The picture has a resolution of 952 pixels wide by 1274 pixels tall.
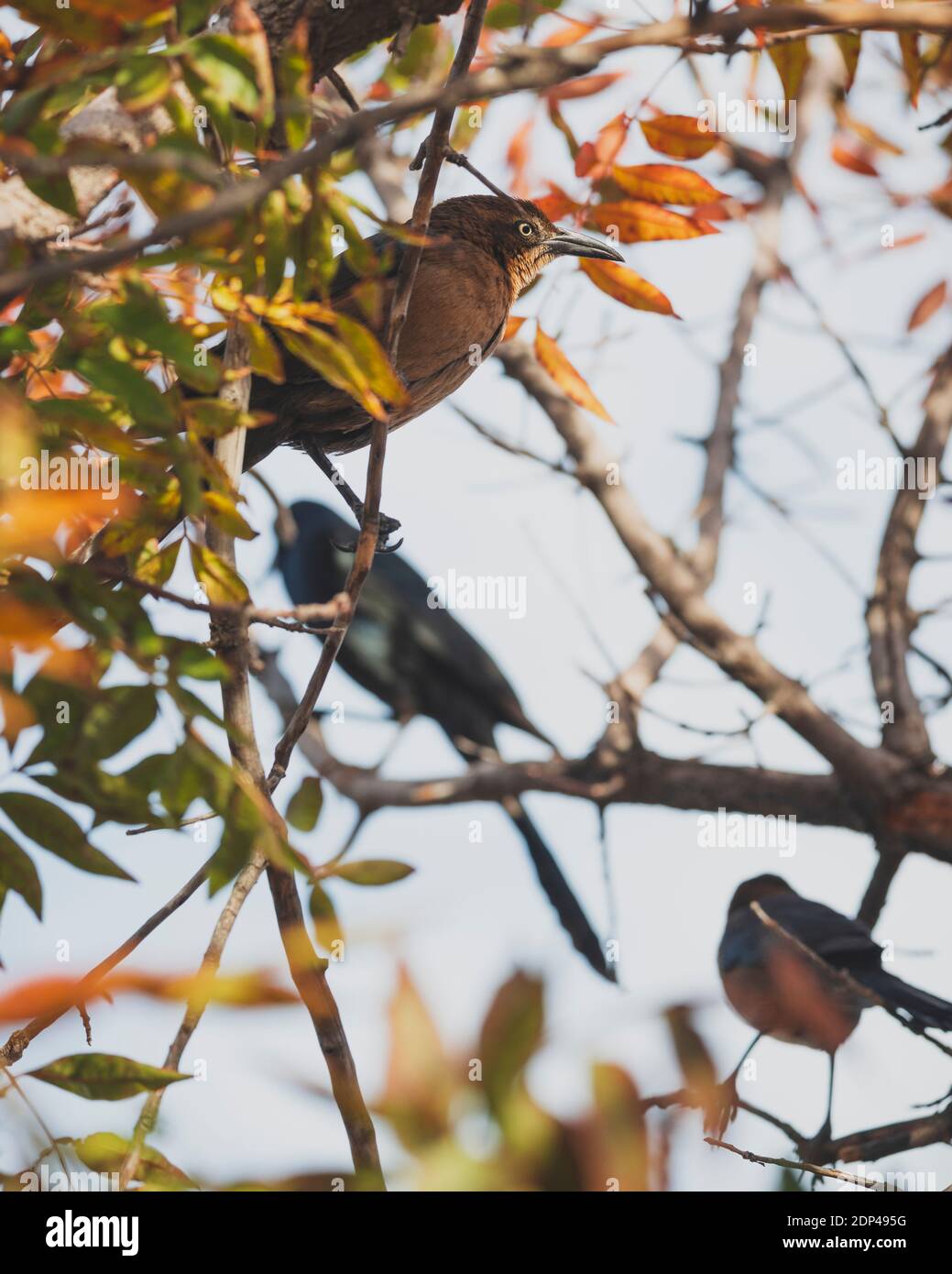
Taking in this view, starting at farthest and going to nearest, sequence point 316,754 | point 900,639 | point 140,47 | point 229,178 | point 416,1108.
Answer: point 316,754 < point 900,639 < point 229,178 < point 140,47 < point 416,1108

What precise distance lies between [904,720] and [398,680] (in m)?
3.10

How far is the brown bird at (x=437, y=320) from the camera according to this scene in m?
3.07

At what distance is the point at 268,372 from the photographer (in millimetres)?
1544

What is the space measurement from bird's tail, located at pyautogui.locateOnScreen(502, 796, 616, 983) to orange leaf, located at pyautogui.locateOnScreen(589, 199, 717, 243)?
10.8ft

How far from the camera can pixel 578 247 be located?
3.68 metres

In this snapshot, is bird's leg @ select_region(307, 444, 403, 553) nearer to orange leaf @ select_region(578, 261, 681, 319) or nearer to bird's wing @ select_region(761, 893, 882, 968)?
orange leaf @ select_region(578, 261, 681, 319)

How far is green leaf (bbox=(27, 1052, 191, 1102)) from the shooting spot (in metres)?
1.33

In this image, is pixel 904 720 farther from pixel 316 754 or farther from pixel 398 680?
pixel 398 680

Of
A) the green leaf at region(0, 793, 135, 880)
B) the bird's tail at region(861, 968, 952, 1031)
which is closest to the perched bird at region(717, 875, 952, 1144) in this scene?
the bird's tail at region(861, 968, 952, 1031)

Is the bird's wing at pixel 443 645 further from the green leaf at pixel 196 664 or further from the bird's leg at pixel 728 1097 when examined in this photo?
the green leaf at pixel 196 664

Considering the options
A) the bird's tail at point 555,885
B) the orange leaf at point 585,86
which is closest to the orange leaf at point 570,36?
the orange leaf at point 585,86

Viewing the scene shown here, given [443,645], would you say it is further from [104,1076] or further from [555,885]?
[104,1076]

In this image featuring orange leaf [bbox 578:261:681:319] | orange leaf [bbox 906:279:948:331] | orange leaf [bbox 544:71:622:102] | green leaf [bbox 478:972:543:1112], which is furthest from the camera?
orange leaf [bbox 906:279:948:331]
